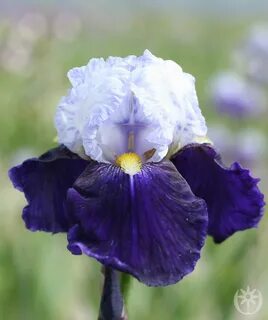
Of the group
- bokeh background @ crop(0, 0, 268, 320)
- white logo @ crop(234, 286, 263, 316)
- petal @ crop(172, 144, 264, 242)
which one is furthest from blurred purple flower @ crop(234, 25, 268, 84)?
petal @ crop(172, 144, 264, 242)

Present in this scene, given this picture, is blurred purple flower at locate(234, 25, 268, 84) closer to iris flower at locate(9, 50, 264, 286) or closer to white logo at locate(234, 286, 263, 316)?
white logo at locate(234, 286, 263, 316)

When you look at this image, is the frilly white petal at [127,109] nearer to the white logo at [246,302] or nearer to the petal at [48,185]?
the petal at [48,185]

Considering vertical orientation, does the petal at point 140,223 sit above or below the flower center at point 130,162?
below

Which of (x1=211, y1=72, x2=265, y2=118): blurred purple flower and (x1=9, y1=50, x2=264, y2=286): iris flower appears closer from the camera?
(x1=9, y1=50, x2=264, y2=286): iris flower

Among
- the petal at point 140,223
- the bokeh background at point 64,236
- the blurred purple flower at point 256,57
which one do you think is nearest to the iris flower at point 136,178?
the petal at point 140,223

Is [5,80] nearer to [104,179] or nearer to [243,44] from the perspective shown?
[243,44]

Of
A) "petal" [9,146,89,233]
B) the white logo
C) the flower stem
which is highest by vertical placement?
"petal" [9,146,89,233]
